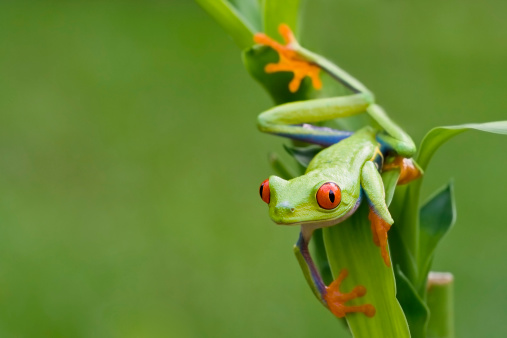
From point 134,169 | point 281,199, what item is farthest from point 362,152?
point 134,169

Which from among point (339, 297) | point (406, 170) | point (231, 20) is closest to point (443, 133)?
point (406, 170)

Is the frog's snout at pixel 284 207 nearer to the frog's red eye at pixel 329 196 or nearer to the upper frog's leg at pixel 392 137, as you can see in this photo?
the frog's red eye at pixel 329 196

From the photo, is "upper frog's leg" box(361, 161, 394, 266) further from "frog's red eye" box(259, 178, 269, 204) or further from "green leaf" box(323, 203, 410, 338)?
"frog's red eye" box(259, 178, 269, 204)

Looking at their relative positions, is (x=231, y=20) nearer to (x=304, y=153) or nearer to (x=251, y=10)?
(x=251, y=10)

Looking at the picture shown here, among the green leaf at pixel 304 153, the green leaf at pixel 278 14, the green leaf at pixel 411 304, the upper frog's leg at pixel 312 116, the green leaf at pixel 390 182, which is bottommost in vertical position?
the green leaf at pixel 411 304

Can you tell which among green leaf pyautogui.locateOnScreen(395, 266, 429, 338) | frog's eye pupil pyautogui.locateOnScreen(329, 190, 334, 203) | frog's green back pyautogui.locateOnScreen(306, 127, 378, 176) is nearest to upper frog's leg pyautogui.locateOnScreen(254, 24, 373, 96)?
frog's green back pyautogui.locateOnScreen(306, 127, 378, 176)

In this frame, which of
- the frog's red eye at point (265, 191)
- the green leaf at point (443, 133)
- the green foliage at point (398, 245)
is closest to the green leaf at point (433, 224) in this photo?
the green foliage at point (398, 245)

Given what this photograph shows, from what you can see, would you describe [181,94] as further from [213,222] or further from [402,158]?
[402,158]
